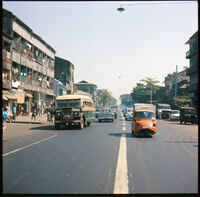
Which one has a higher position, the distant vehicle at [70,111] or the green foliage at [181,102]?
the green foliage at [181,102]

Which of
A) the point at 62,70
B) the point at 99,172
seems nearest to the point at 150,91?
the point at 62,70

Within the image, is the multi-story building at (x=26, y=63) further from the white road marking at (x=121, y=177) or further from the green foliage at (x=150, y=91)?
the green foliage at (x=150, y=91)

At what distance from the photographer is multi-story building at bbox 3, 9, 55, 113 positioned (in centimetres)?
3838

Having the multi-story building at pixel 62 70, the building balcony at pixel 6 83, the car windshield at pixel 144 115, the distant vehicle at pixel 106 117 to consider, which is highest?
the multi-story building at pixel 62 70

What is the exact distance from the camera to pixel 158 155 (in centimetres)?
1011

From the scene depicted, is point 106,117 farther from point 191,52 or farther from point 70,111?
point 191,52

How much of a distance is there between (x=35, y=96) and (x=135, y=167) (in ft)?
149

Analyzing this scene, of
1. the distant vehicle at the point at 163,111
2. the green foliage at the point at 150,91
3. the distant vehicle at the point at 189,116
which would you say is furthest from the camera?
the green foliage at the point at 150,91

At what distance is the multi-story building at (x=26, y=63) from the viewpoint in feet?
126

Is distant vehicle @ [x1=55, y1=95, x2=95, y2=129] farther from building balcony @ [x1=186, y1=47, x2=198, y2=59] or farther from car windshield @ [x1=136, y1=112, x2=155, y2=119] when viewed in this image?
building balcony @ [x1=186, y1=47, x2=198, y2=59]

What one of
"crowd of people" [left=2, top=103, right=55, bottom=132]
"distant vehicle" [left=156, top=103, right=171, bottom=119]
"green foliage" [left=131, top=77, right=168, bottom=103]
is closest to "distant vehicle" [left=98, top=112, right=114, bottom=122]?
"crowd of people" [left=2, top=103, right=55, bottom=132]

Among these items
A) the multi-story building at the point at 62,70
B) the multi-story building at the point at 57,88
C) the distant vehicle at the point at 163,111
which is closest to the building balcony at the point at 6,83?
the distant vehicle at the point at 163,111

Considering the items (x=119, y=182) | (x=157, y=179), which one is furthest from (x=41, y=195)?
(x=157, y=179)

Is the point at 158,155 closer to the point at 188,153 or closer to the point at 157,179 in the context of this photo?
the point at 188,153
